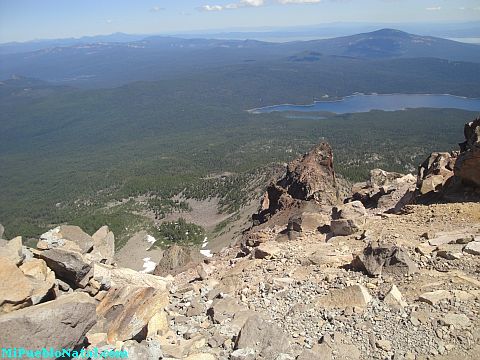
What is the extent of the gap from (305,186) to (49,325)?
3377 cm

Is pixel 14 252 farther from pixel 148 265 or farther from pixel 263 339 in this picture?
pixel 148 265

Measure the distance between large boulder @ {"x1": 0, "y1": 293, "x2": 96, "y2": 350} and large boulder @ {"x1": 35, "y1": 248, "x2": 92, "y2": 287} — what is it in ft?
14.2

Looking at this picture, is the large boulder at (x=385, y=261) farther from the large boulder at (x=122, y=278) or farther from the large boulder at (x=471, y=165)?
the large boulder at (x=122, y=278)

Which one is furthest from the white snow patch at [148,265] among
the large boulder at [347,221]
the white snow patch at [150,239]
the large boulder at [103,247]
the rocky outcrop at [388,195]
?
the large boulder at [347,221]

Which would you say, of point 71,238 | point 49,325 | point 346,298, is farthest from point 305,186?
point 49,325

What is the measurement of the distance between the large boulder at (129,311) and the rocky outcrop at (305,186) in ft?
80.0

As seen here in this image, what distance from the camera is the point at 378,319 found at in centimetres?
1229

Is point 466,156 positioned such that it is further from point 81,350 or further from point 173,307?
point 81,350

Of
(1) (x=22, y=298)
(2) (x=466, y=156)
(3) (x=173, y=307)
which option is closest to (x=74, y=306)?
(1) (x=22, y=298)

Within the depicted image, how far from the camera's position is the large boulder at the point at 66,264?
1596cm

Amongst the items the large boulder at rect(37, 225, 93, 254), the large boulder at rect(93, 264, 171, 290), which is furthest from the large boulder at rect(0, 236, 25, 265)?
the large boulder at rect(37, 225, 93, 254)

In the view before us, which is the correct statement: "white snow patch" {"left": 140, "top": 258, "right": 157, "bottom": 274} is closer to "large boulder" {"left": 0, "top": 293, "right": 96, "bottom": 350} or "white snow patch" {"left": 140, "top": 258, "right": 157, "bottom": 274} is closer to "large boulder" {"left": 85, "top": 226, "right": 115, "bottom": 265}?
"large boulder" {"left": 85, "top": 226, "right": 115, "bottom": 265}

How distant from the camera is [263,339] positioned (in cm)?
1184

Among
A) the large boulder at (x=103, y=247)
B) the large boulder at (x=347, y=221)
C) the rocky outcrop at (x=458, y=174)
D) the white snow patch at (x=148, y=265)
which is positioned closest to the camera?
the large boulder at (x=347, y=221)
